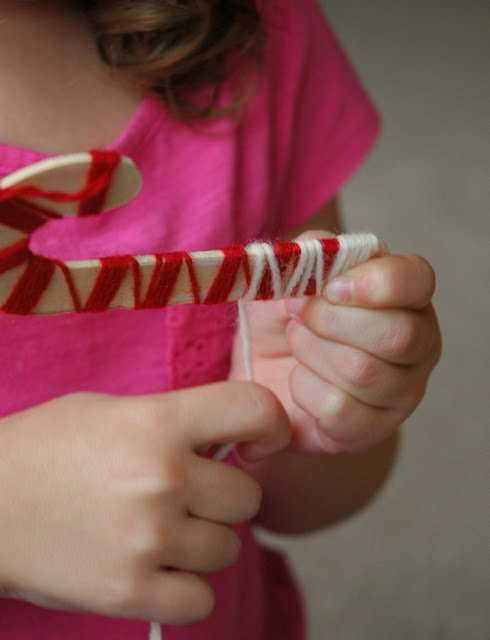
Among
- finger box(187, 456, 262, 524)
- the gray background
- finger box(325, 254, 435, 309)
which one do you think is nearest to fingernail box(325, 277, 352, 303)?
finger box(325, 254, 435, 309)

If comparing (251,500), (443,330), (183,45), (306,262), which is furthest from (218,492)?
(443,330)

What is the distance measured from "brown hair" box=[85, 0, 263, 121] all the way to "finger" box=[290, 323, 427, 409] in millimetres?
184

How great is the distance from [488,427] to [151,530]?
93cm

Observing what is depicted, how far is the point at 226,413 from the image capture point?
38 centimetres

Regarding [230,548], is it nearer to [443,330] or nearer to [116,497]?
[116,497]

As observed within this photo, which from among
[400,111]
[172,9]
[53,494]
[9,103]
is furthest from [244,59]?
[400,111]

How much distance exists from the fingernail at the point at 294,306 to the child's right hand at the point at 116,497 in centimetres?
6

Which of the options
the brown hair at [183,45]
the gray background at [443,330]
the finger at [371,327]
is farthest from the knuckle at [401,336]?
the gray background at [443,330]

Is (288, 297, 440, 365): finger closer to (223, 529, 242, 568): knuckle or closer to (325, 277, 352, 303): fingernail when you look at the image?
(325, 277, 352, 303): fingernail

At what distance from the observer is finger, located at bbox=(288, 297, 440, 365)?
1.25 ft

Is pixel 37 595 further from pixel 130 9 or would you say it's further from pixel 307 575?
pixel 307 575

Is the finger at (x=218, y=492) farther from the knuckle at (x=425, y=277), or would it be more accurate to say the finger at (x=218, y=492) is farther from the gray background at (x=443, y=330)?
the gray background at (x=443, y=330)

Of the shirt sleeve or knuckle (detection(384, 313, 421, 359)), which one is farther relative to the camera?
the shirt sleeve

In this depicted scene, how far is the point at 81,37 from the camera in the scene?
0.47 meters
